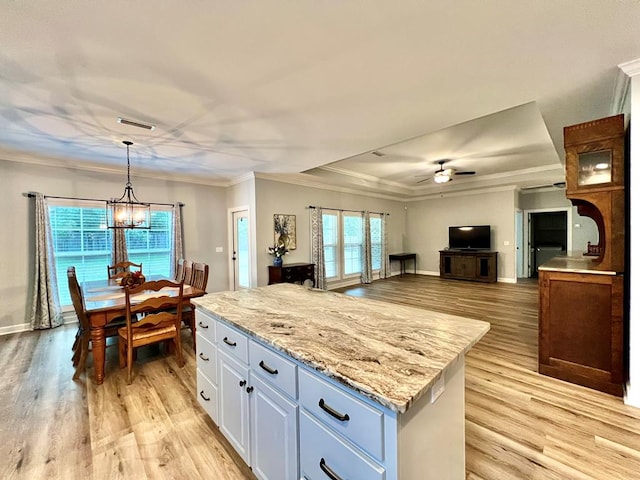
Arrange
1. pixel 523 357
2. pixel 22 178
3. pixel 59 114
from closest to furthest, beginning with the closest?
pixel 59 114 < pixel 523 357 < pixel 22 178

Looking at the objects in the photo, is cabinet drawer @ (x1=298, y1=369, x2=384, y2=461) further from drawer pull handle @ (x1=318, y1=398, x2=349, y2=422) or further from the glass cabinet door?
the glass cabinet door

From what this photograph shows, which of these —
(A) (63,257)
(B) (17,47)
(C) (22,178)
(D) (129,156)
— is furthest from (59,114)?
(A) (63,257)

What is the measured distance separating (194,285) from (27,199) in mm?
3144

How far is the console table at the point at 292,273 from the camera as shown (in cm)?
570

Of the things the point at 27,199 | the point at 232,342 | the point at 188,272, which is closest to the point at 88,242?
the point at 27,199

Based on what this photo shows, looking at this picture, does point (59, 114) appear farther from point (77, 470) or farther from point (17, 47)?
point (77, 470)

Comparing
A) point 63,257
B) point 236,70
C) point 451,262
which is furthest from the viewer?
point 451,262

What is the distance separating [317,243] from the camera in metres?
6.67

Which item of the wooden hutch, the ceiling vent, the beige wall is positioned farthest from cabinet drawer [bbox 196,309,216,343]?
the beige wall

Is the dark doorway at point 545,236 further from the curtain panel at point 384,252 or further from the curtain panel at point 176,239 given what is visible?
the curtain panel at point 176,239

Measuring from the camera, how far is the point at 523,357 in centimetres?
313

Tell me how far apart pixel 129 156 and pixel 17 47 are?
107 inches

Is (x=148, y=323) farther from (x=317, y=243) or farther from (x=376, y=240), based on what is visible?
(x=376, y=240)

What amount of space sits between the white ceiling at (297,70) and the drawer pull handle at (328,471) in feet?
7.43
